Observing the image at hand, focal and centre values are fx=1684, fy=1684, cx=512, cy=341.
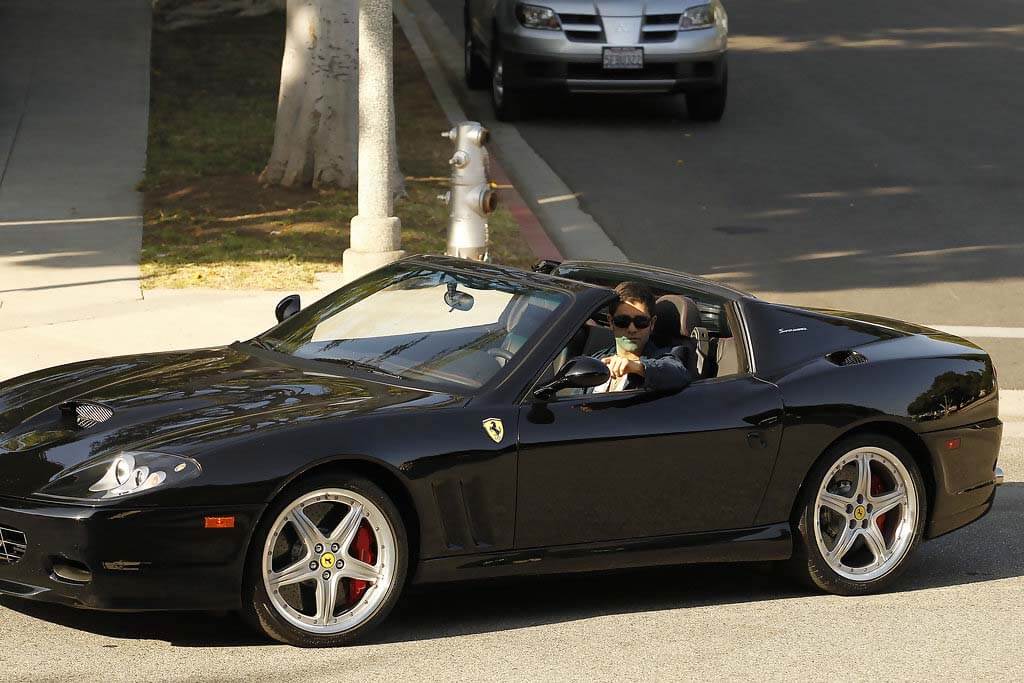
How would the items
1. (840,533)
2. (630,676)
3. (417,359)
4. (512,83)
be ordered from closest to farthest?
(630,676), (417,359), (840,533), (512,83)

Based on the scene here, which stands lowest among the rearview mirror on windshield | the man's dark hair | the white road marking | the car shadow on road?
the car shadow on road

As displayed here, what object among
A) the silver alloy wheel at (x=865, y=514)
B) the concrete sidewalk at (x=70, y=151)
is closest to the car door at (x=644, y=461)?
the silver alloy wheel at (x=865, y=514)

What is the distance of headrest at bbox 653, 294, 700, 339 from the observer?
7.07 m

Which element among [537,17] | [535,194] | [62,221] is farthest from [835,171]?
[62,221]

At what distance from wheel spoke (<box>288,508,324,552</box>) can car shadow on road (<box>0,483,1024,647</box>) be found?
44cm

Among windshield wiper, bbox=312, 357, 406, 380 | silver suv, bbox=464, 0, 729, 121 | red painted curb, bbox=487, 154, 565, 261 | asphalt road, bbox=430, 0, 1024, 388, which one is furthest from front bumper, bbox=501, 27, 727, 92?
windshield wiper, bbox=312, 357, 406, 380

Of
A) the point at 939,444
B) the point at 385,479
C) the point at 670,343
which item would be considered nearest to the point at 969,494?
the point at 939,444

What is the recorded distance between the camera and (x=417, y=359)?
21.7 ft

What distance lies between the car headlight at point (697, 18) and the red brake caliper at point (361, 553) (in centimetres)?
1410

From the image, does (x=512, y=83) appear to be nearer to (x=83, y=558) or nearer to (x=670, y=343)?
(x=670, y=343)

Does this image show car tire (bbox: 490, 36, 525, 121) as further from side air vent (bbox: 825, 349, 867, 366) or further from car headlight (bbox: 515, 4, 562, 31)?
side air vent (bbox: 825, 349, 867, 366)

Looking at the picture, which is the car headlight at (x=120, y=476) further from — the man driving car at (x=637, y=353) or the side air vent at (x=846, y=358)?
the side air vent at (x=846, y=358)

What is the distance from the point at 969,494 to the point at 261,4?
2089 cm

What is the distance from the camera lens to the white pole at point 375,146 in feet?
35.9
